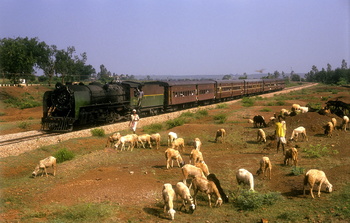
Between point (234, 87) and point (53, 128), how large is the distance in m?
38.3

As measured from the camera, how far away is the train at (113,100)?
25359mm

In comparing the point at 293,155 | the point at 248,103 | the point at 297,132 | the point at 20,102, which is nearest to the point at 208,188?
the point at 293,155

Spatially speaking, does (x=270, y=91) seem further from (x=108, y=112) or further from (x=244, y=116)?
(x=108, y=112)

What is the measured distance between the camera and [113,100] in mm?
30172

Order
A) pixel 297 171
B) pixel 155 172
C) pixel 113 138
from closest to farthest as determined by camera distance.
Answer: pixel 297 171 < pixel 155 172 < pixel 113 138

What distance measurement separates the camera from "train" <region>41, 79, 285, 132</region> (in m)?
25.4

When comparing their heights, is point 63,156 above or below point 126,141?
below

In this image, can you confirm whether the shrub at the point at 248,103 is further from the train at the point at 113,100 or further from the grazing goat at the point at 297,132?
the grazing goat at the point at 297,132

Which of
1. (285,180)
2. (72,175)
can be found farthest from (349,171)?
(72,175)

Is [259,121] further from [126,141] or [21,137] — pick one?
[21,137]

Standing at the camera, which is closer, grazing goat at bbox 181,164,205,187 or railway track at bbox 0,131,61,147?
grazing goat at bbox 181,164,205,187

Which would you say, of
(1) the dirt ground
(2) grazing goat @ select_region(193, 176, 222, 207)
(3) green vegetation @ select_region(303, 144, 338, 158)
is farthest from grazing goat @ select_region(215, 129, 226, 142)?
(2) grazing goat @ select_region(193, 176, 222, 207)

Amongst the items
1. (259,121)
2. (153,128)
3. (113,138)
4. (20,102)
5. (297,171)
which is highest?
(20,102)

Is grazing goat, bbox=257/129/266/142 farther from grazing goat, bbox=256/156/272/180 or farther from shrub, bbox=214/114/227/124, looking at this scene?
shrub, bbox=214/114/227/124
